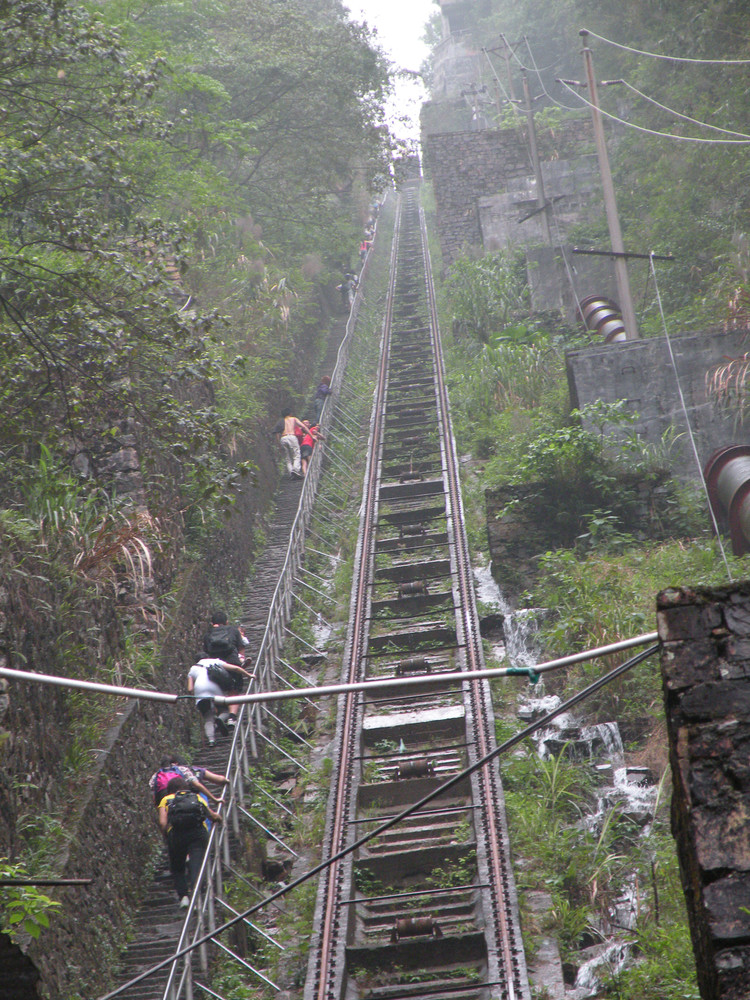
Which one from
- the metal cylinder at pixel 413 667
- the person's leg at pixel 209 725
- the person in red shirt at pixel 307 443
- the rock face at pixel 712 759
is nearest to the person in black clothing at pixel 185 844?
the person's leg at pixel 209 725

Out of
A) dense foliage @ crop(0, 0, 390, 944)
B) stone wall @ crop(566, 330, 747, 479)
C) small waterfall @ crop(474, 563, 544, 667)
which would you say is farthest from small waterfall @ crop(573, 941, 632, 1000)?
stone wall @ crop(566, 330, 747, 479)

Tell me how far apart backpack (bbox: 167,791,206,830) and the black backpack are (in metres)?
2.81

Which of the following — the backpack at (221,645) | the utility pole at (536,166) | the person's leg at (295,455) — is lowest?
the backpack at (221,645)

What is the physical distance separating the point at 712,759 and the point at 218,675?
26.6 feet

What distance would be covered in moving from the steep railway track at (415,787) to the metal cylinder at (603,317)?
4265mm

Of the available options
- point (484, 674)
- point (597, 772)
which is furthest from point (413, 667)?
point (484, 674)

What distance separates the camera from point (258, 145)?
2750cm

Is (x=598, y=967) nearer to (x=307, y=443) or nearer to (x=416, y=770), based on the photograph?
(x=416, y=770)

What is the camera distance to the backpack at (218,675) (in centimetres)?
1065

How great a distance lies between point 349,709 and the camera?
11141 millimetres

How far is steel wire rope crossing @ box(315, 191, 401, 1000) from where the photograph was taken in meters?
7.74

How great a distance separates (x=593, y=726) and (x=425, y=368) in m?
15.0

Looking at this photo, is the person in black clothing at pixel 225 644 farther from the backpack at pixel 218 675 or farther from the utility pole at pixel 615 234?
the utility pole at pixel 615 234

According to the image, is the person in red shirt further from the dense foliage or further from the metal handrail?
the dense foliage
